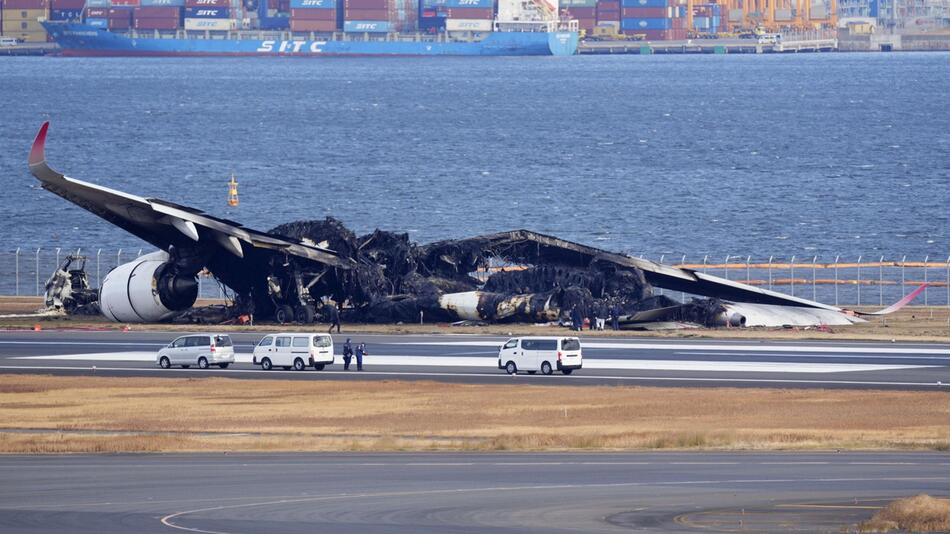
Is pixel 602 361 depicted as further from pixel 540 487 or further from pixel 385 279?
pixel 540 487

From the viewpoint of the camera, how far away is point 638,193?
171 m

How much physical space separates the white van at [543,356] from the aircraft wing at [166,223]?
20029mm

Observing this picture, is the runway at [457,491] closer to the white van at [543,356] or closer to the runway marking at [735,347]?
the white van at [543,356]

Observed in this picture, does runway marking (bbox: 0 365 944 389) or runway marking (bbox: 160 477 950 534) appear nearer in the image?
runway marking (bbox: 160 477 950 534)

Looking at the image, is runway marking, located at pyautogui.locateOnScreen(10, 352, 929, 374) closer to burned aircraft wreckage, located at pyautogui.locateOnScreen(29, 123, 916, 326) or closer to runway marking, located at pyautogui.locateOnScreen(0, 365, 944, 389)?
runway marking, located at pyautogui.locateOnScreen(0, 365, 944, 389)

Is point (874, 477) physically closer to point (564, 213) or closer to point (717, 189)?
point (564, 213)

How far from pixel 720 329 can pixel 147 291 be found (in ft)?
98.9

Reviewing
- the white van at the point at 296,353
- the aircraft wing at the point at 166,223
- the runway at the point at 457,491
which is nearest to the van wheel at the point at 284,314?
the aircraft wing at the point at 166,223

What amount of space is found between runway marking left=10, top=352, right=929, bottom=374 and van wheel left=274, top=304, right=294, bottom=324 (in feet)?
35.5

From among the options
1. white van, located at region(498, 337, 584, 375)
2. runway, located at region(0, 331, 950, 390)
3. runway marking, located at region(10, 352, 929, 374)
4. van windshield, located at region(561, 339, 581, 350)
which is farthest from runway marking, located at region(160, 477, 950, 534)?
runway marking, located at region(10, 352, 929, 374)

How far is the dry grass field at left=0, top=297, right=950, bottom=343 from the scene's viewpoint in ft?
241

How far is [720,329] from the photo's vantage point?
7581 cm

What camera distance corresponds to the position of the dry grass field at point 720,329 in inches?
2886

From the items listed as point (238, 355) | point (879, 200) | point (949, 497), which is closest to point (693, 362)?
point (238, 355)
